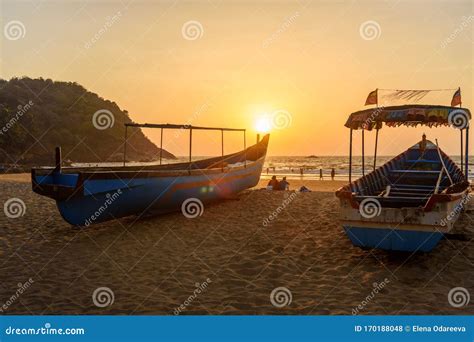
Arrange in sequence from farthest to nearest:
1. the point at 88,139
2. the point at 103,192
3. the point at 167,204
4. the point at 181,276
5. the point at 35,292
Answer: the point at 88,139
the point at 167,204
the point at 103,192
the point at 181,276
the point at 35,292

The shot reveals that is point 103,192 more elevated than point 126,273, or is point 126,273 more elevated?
point 103,192

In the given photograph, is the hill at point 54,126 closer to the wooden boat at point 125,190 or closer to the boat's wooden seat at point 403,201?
the wooden boat at point 125,190

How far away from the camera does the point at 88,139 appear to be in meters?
95.4

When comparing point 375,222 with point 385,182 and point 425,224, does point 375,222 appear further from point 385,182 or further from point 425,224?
point 385,182

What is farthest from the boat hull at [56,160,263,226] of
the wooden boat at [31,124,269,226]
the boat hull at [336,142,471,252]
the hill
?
the hill

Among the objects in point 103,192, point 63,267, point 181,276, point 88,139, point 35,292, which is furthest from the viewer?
point 88,139

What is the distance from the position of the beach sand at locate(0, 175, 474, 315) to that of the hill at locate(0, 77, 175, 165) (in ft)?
187

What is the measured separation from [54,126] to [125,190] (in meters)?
85.4

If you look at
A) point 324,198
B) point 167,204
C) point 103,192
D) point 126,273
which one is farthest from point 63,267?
point 324,198

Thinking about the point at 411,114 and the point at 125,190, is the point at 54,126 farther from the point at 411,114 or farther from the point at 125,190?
the point at 411,114

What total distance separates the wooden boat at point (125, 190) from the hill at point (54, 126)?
5447 cm

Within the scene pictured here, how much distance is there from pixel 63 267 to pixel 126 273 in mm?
1330

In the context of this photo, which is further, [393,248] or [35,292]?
[393,248]

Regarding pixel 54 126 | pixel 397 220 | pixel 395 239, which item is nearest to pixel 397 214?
pixel 397 220
